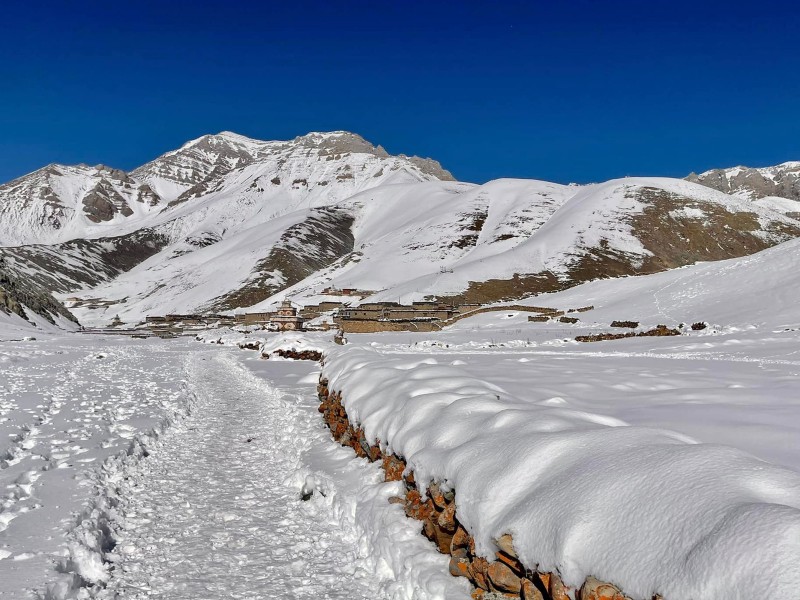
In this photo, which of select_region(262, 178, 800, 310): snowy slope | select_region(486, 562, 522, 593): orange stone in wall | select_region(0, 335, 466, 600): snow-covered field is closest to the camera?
select_region(486, 562, 522, 593): orange stone in wall

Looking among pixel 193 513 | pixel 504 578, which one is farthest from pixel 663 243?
pixel 504 578

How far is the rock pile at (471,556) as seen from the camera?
3.51m

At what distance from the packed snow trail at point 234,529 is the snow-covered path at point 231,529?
0.5 inches

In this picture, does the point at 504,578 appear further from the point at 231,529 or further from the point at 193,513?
the point at 193,513

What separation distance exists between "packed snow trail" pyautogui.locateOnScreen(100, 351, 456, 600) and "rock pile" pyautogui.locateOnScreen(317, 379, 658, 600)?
0.33 m

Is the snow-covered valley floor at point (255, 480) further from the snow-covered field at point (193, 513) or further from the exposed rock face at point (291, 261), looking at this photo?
the exposed rock face at point (291, 261)

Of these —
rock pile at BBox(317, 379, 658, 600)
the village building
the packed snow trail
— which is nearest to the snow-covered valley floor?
the packed snow trail

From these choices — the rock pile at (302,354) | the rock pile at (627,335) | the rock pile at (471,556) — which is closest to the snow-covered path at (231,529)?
the rock pile at (471,556)

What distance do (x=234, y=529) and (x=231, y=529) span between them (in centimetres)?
4

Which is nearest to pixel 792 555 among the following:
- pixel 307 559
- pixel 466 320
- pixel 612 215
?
pixel 307 559

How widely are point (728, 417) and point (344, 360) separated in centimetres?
869

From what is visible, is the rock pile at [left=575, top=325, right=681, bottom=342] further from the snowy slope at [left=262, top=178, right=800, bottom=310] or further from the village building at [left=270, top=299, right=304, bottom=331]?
the snowy slope at [left=262, top=178, right=800, bottom=310]

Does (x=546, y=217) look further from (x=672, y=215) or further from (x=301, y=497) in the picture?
(x=301, y=497)

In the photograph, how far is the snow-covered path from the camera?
5359 mm
